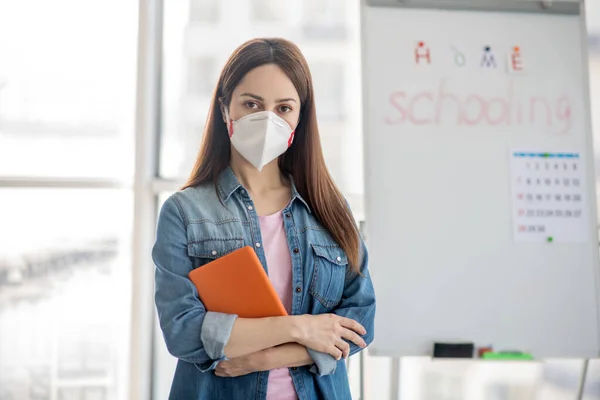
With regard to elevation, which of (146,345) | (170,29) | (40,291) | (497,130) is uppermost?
(170,29)

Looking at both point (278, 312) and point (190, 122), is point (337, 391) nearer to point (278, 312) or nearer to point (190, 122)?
point (278, 312)

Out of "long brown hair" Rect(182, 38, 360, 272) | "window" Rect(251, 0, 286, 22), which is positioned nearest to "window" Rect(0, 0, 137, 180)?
"window" Rect(251, 0, 286, 22)

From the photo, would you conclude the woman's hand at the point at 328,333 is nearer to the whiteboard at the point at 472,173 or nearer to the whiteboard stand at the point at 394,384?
the whiteboard at the point at 472,173

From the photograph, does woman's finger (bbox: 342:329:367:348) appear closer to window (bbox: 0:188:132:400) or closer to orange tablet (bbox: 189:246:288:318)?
orange tablet (bbox: 189:246:288:318)

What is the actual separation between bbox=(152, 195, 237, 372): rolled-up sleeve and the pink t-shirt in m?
0.15

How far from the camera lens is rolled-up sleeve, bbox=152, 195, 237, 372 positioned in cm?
113

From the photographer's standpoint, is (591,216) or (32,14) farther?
(32,14)

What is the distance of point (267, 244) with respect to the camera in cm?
129

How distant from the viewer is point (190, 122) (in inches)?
85.0

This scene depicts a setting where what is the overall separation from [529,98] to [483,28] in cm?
27

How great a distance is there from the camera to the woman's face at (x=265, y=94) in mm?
1284

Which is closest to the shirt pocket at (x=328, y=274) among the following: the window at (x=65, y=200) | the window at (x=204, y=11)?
the window at (x=65, y=200)

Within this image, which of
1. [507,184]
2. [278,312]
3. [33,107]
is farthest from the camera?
[33,107]

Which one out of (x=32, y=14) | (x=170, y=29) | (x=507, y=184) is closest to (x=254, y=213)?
(x=507, y=184)
